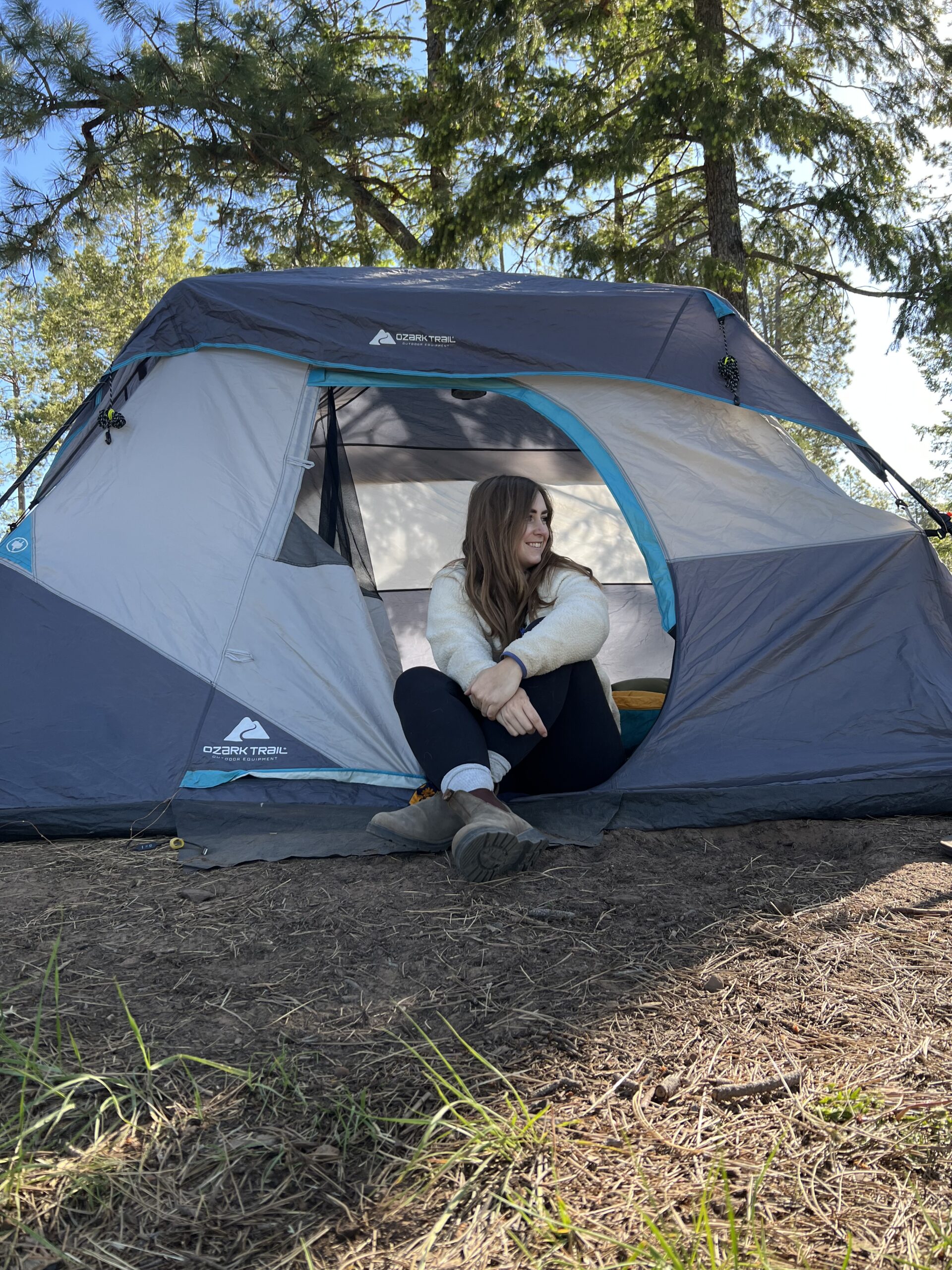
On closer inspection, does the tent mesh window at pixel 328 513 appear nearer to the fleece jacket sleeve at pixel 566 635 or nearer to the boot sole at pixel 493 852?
the fleece jacket sleeve at pixel 566 635

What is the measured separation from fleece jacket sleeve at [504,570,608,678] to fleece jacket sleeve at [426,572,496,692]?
85 mm

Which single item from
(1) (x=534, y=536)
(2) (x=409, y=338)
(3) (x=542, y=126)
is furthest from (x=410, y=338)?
(3) (x=542, y=126)

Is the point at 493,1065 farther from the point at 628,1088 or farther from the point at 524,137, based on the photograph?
the point at 524,137

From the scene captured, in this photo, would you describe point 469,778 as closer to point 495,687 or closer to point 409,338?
point 495,687

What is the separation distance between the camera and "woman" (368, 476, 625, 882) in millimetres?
2314

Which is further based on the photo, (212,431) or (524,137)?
(524,137)

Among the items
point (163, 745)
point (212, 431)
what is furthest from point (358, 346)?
point (163, 745)

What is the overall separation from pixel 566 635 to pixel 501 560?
0.30m

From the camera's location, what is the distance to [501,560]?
2.68m

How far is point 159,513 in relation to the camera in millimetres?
3027

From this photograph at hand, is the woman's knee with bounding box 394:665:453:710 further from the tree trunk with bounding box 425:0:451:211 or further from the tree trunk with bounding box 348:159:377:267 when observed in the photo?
the tree trunk with bounding box 348:159:377:267

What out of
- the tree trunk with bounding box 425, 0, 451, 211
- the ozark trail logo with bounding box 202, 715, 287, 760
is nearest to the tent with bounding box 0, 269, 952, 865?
the ozark trail logo with bounding box 202, 715, 287, 760

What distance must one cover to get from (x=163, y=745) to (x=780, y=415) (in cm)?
211

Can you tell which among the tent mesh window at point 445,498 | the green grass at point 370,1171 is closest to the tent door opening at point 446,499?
the tent mesh window at point 445,498
